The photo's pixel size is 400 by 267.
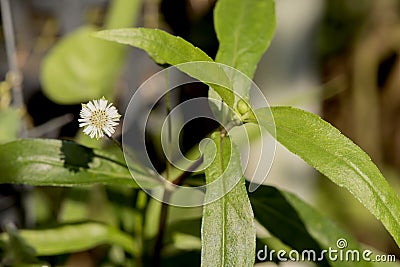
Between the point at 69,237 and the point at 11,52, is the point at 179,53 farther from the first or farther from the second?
the point at 11,52

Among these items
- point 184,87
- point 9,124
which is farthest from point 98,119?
point 184,87

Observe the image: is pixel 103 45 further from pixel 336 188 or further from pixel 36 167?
pixel 336 188

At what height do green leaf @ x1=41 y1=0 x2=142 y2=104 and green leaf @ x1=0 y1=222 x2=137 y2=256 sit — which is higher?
green leaf @ x1=41 y1=0 x2=142 y2=104

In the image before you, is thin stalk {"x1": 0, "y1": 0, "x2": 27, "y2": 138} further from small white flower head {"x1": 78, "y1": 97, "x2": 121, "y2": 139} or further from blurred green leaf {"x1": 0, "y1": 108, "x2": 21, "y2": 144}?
small white flower head {"x1": 78, "y1": 97, "x2": 121, "y2": 139}

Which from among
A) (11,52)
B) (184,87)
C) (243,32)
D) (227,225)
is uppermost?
(184,87)

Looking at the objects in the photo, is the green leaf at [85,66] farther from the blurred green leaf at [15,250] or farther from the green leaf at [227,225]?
the green leaf at [227,225]

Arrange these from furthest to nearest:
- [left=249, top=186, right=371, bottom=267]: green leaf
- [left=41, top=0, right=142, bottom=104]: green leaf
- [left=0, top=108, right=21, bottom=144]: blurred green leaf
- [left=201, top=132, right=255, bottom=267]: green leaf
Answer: [left=41, top=0, right=142, bottom=104]: green leaf, [left=0, top=108, right=21, bottom=144]: blurred green leaf, [left=249, top=186, right=371, bottom=267]: green leaf, [left=201, top=132, right=255, bottom=267]: green leaf

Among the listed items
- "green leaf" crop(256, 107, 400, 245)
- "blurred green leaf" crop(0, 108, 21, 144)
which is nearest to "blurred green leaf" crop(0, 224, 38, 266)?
"blurred green leaf" crop(0, 108, 21, 144)
